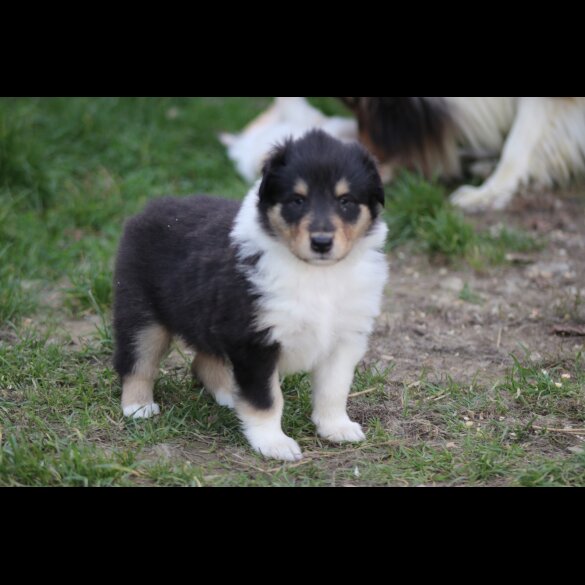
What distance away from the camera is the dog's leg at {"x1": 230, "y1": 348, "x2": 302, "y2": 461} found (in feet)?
13.4

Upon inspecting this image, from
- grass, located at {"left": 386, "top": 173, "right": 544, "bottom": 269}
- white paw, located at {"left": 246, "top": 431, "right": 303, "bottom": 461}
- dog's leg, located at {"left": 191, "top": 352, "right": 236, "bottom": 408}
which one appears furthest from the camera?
grass, located at {"left": 386, "top": 173, "right": 544, "bottom": 269}

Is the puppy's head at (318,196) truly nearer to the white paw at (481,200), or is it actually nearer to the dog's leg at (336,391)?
the dog's leg at (336,391)

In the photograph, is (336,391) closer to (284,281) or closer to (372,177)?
(284,281)

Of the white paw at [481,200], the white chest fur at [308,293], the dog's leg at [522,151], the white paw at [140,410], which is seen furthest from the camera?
the dog's leg at [522,151]

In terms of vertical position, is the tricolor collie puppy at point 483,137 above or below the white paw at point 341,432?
above

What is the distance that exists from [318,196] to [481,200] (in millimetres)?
3893

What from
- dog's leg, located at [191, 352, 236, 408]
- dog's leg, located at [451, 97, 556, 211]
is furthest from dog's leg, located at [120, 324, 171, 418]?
dog's leg, located at [451, 97, 556, 211]

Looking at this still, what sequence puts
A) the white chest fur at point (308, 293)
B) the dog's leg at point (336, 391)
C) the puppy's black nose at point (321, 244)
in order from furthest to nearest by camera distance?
the dog's leg at point (336, 391), the white chest fur at point (308, 293), the puppy's black nose at point (321, 244)

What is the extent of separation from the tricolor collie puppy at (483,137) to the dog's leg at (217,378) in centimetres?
325

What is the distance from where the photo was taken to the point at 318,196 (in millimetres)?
3941

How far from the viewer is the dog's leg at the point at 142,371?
15.3ft

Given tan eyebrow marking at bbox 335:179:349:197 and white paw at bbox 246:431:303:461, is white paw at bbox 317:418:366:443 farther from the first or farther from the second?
tan eyebrow marking at bbox 335:179:349:197

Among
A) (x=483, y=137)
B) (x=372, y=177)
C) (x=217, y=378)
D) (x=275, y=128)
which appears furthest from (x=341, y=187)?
(x=275, y=128)

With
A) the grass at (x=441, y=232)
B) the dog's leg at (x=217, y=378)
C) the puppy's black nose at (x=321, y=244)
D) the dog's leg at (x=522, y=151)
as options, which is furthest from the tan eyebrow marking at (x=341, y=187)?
the dog's leg at (x=522, y=151)
